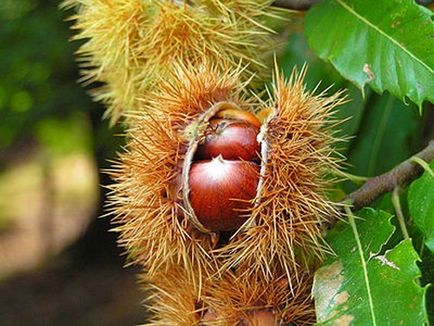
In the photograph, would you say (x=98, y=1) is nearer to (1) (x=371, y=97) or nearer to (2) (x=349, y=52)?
(2) (x=349, y=52)

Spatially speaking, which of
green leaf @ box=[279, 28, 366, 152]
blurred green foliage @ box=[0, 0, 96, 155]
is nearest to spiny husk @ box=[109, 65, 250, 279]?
green leaf @ box=[279, 28, 366, 152]

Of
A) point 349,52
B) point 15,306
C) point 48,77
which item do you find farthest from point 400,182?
point 15,306

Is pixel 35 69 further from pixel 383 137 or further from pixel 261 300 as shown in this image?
pixel 261 300

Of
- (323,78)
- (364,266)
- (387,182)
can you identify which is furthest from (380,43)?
(323,78)

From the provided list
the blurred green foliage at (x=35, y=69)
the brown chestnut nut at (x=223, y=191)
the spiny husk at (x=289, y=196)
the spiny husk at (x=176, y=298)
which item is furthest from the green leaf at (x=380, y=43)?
the blurred green foliage at (x=35, y=69)

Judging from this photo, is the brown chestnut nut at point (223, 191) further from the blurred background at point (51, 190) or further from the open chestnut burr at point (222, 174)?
the blurred background at point (51, 190)

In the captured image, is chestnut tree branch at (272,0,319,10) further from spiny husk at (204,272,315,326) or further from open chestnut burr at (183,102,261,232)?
spiny husk at (204,272,315,326)

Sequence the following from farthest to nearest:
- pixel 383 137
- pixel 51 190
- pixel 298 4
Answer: pixel 51 190 → pixel 383 137 → pixel 298 4
